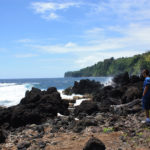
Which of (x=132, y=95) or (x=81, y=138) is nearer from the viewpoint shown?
(x=81, y=138)

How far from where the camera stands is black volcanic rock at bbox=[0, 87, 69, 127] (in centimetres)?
1210

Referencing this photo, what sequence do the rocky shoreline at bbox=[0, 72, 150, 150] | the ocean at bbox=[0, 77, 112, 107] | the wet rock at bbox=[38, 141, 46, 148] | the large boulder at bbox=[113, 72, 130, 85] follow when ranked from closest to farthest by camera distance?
the rocky shoreline at bbox=[0, 72, 150, 150] < the wet rock at bbox=[38, 141, 46, 148] < the large boulder at bbox=[113, 72, 130, 85] < the ocean at bbox=[0, 77, 112, 107]

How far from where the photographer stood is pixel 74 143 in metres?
7.55

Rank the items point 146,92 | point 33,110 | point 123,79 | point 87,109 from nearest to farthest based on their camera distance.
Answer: point 146,92 → point 33,110 → point 87,109 → point 123,79

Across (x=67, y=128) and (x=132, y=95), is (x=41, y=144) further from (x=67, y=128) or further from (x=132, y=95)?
(x=132, y=95)

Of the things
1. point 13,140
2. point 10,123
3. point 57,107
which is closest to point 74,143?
point 13,140

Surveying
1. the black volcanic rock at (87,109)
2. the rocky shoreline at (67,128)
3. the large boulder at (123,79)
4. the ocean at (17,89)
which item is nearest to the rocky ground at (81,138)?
the rocky shoreline at (67,128)

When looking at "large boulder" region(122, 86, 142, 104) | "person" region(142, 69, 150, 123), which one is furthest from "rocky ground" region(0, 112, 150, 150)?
"large boulder" region(122, 86, 142, 104)

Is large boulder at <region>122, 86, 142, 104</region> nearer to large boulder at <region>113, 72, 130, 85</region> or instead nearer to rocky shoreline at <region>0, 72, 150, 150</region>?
rocky shoreline at <region>0, 72, 150, 150</region>

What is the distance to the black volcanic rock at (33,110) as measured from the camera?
1210 cm

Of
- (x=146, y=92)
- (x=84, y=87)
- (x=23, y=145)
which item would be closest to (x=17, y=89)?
(x=84, y=87)

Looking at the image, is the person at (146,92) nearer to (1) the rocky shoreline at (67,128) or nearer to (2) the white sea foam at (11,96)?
(1) the rocky shoreline at (67,128)

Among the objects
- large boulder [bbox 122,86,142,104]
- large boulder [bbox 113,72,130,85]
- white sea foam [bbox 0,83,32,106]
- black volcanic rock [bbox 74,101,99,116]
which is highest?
large boulder [bbox 113,72,130,85]

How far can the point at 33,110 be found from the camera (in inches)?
506
